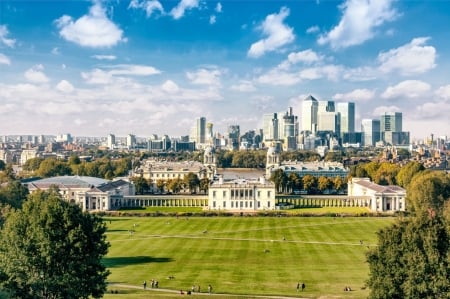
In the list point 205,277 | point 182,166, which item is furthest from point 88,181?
point 205,277

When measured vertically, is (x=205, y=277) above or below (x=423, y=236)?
below

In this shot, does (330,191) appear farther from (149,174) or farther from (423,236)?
(423,236)

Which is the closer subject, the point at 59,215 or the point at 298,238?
the point at 59,215

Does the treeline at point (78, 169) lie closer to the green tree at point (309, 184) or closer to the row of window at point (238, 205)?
the row of window at point (238, 205)

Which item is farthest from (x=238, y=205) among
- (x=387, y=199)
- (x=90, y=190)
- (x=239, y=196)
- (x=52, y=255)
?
(x=52, y=255)

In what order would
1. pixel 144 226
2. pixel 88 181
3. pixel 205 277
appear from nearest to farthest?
1. pixel 205 277
2. pixel 144 226
3. pixel 88 181

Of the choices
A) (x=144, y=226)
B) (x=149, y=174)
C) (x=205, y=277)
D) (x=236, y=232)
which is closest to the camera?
(x=205, y=277)
